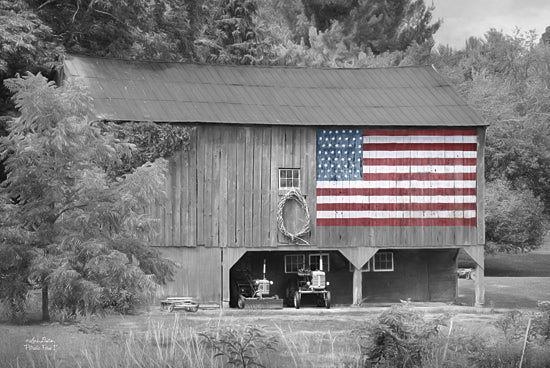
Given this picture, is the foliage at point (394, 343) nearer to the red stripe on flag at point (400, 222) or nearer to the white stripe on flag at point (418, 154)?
the red stripe on flag at point (400, 222)

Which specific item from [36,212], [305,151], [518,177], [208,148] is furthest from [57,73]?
[518,177]

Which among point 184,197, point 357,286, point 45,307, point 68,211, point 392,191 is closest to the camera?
point 68,211

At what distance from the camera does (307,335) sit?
2188 cm

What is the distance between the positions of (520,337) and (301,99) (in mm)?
14833

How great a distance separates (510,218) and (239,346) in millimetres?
30860

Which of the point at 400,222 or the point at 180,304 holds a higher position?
the point at 400,222

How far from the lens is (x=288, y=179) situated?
31141mm

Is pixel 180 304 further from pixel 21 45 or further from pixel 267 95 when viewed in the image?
pixel 21 45

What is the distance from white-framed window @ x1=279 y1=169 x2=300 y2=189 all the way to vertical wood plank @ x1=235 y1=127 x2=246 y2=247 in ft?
3.92

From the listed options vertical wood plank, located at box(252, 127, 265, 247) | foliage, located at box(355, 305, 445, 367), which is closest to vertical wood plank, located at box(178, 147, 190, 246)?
vertical wood plank, located at box(252, 127, 265, 247)

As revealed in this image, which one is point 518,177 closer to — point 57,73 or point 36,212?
point 57,73

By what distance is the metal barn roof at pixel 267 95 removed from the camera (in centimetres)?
3058

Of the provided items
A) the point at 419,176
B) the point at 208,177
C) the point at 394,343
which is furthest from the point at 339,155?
the point at 394,343

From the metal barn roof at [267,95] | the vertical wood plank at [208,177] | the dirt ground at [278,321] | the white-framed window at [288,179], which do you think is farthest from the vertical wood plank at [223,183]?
the dirt ground at [278,321]
